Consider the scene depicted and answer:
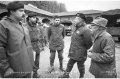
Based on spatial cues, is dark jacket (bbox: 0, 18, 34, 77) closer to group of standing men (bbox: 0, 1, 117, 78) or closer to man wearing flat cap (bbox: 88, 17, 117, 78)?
group of standing men (bbox: 0, 1, 117, 78)

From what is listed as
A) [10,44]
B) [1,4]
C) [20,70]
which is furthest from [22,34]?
[1,4]

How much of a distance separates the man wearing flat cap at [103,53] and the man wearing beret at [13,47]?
1.36 metres

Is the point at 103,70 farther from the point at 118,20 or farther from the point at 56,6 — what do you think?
the point at 56,6

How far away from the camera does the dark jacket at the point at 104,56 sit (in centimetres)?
232

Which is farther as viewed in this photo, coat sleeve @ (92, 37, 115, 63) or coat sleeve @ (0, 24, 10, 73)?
coat sleeve @ (92, 37, 115, 63)

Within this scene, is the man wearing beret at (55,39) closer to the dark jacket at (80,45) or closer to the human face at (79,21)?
the dark jacket at (80,45)

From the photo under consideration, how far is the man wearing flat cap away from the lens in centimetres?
233

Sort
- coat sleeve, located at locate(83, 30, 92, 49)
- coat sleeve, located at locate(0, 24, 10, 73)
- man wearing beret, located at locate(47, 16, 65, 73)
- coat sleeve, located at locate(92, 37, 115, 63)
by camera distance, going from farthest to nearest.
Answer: man wearing beret, located at locate(47, 16, 65, 73) → coat sleeve, located at locate(83, 30, 92, 49) → coat sleeve, located at locate(92, 37, 115, 63) → coat sleeve, located at locate(0, 24, 10, 73)

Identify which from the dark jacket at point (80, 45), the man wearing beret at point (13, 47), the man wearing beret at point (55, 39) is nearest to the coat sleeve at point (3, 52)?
the man wearing beret at point (13, 47)

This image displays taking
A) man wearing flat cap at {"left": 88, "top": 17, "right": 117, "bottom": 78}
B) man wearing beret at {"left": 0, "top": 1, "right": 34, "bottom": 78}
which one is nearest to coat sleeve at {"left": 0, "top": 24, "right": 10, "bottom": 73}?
man wearing beret at {"left": 0, "top": 1, "right": 34, "bottom": 78}

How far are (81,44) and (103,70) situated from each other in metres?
1.21

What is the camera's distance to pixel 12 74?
6.12ft

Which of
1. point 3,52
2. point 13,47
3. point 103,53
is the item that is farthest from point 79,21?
point 3,52

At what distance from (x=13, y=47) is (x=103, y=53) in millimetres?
1634
